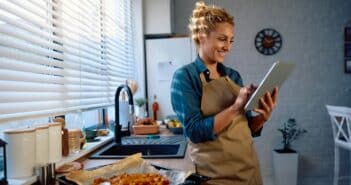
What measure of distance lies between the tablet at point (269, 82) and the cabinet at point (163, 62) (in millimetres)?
2039

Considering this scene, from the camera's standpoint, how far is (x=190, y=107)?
1102mm

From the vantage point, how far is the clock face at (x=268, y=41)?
3.59 meters

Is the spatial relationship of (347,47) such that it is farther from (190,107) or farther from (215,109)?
(190,107)

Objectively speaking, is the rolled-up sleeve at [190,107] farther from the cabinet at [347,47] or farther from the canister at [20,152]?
the cabinet at [347,47]

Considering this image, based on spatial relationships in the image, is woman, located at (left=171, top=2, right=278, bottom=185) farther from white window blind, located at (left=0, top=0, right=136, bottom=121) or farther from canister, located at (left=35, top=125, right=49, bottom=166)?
white window blind, located at (left=0, top=0, right=136, bottom=121)

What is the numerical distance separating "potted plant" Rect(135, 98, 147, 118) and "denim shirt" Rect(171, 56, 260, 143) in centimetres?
172

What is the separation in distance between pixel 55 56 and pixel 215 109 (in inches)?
32.9

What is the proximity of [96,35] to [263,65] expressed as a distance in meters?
2.21

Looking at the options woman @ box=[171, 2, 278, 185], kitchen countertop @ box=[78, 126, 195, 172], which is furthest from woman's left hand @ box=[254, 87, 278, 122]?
kitchen countertop @ box=[78, 126, 195, 172]

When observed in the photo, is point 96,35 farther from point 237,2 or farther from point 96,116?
point 237,2

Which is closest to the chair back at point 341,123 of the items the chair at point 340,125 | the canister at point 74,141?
the chair at point 340,125

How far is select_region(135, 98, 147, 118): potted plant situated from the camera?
9.41ft

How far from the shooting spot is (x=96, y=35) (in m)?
2.10

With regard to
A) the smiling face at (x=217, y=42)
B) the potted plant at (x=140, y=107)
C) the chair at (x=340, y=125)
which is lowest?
the chair at (x=340, y=125)
